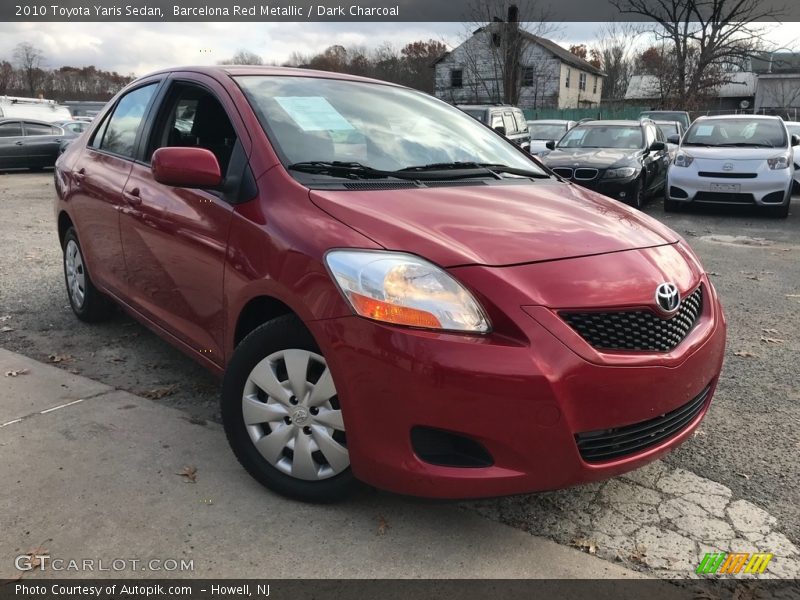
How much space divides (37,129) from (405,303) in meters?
18.5

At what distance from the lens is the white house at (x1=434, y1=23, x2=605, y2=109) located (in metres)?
32.9

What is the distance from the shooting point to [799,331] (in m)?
4.72

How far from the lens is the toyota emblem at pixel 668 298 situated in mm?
2268

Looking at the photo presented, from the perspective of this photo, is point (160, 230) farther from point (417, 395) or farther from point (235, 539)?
point (417, 395)

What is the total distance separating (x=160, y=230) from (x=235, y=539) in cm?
162

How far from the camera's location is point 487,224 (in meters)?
2.43

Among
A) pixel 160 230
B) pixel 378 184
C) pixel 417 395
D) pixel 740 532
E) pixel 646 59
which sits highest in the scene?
pixel 646 59

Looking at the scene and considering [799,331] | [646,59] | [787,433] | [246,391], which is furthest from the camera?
[646,59]

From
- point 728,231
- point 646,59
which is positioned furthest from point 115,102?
point 646,59

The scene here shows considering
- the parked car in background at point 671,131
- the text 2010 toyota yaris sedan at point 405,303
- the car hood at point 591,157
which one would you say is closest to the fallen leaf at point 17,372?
the text 2010 toyota yaris sedan at point 405,303

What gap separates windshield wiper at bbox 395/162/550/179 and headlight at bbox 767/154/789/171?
8030 mm

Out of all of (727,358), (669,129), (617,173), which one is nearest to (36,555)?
(727,358)

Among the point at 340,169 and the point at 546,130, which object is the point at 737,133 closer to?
the point at 546,130

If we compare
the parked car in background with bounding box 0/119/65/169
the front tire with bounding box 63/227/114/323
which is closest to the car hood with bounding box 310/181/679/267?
the front tire with bounding box 63/227/114/323
